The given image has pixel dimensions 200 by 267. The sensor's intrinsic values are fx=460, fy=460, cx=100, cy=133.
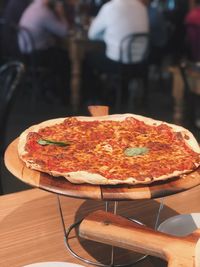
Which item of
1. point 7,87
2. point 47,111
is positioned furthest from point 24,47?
point 7,87

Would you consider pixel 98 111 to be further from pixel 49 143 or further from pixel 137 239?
pixel 137 239

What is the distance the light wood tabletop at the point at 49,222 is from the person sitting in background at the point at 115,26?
2550 millimetres

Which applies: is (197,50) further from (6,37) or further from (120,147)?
(120,147)

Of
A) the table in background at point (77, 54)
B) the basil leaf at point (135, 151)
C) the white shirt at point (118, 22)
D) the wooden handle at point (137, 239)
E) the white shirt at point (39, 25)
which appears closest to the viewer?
the wooden handle at point (137, 239)

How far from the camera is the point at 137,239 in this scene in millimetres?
754

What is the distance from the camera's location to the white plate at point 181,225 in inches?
37.3

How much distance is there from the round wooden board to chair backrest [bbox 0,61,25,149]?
2.84 ft

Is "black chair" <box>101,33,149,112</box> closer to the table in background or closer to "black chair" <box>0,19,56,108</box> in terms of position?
the table in background

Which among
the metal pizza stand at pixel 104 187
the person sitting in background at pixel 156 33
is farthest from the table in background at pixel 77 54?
the metal pizza stand at pixel 104 187

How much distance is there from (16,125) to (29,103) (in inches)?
26.5

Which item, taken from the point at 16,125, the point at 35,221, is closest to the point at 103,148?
the point at 35,221

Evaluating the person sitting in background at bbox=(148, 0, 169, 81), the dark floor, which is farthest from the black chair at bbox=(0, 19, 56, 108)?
the person sitting in background at bbox=(148, 0, 169, 81)

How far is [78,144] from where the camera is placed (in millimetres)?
1044

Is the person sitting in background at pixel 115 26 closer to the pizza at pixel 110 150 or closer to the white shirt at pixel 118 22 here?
the white shirt at pixel 118 22
